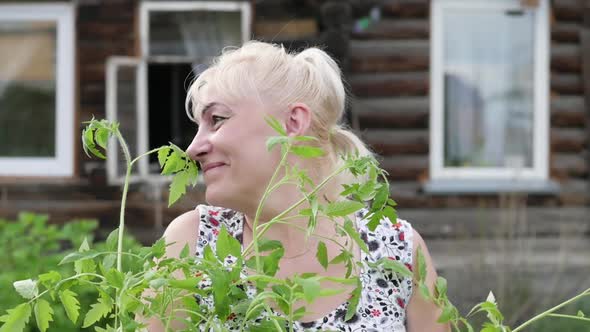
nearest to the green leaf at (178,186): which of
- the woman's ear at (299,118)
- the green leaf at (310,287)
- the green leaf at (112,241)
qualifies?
the green leaf at (112,241)

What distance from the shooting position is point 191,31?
7.06 m

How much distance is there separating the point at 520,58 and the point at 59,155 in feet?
10.6

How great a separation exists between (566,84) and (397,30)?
1.21 meters

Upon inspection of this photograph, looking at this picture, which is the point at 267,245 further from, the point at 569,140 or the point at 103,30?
the point at 569,140

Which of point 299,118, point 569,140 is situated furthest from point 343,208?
point 569,140

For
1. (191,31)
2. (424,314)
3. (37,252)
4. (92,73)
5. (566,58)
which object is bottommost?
(37,252)

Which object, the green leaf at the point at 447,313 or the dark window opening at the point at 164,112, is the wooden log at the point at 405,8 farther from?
the green leaf at the point at 447,313

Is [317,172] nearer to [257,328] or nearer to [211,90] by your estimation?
[211,90]

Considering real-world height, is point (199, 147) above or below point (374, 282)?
above

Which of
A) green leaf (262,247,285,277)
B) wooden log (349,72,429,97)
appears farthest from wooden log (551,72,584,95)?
green leaf (262,247,285,277)

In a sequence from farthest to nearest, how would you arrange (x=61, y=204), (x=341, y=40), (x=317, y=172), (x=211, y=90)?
(x=61, y=204), (x=341, y=40), (x=317, y=172), (x=211, y=90)

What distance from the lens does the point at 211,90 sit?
5.65 feet

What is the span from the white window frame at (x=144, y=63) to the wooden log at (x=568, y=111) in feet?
7.00

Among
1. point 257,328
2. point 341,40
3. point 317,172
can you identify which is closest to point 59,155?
point 341,40
